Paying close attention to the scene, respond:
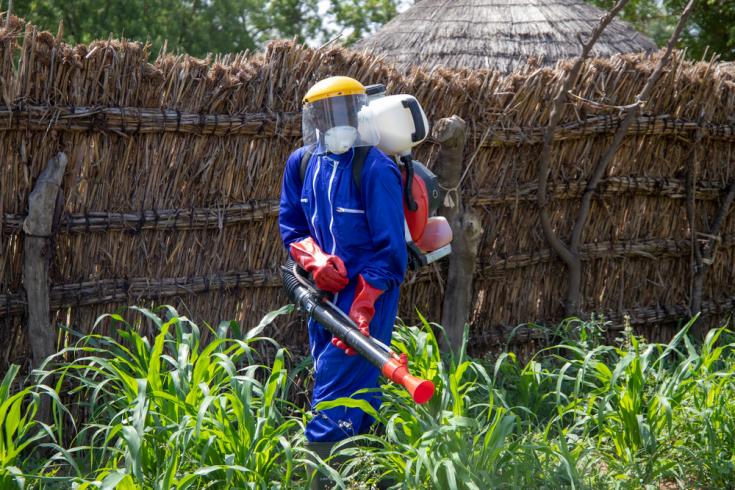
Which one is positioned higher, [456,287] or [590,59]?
[590,59]

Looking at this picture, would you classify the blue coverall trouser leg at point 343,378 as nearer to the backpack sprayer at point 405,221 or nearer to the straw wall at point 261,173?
the backpack sprayer at point 405,221

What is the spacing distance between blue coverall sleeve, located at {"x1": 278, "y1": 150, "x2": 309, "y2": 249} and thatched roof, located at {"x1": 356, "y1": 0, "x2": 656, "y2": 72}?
178 inches

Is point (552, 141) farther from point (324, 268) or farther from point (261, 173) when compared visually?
point (324, 268)

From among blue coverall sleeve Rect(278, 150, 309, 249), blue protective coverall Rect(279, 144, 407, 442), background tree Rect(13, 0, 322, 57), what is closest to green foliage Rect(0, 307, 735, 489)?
blue protective coverall Rect(279, 144, 407, 442)

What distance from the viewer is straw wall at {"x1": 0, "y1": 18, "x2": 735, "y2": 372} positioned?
436 cm

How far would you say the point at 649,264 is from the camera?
648cm

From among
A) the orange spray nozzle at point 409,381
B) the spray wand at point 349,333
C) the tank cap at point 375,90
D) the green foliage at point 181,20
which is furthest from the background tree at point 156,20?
the orange spray nozzle at point 409,381

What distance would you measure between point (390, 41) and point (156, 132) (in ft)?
16.2

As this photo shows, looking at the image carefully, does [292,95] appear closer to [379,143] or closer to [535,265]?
[379,143]

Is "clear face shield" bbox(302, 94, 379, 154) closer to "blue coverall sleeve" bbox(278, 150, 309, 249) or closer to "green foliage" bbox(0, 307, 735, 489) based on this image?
"blue coverall sleeve" bbox(278, 150, 309, 249)

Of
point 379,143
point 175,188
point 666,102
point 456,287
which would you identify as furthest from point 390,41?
point 379,143

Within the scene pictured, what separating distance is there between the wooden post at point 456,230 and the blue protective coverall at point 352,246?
131 centimetres

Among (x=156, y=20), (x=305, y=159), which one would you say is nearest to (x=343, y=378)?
(x=305, y=159)

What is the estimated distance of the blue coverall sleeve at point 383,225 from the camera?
369 cm
